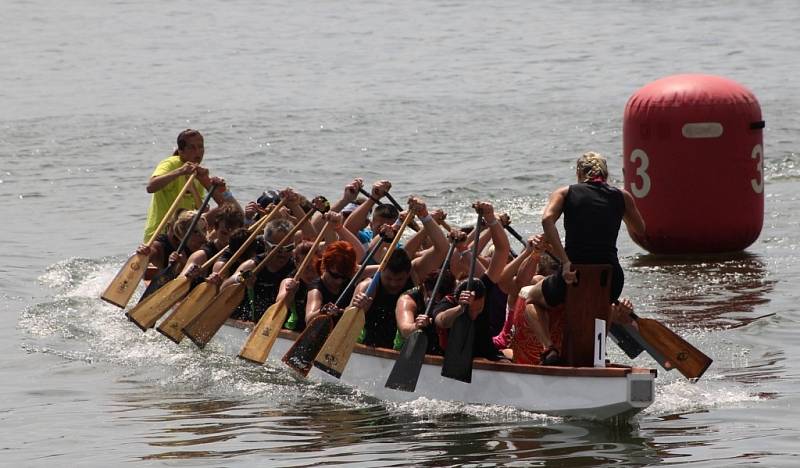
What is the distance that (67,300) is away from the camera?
50.2 ft

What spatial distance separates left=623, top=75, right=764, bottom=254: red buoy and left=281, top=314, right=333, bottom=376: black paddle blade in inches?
248

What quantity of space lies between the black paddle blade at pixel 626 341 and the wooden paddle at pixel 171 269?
15.4 feet

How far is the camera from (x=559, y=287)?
914cm

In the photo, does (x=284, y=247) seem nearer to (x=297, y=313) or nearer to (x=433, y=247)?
(x=297, y=313)

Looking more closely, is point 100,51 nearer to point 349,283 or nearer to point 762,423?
point 349,283

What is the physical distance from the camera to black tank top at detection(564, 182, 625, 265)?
9039 mm

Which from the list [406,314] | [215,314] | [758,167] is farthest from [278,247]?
[758,167]

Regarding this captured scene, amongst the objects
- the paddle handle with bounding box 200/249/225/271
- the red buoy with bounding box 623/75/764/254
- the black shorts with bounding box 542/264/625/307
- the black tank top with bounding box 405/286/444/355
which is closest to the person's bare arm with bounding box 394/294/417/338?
the black tank top with bounding box 405/286/444/355

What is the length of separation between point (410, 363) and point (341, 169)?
1489 cm

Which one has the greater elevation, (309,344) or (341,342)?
(341,342)

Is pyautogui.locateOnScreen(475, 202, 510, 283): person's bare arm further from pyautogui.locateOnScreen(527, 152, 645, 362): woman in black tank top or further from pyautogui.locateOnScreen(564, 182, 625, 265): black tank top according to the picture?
pyautogui.locateOnScreen(564, 182, 625, 265): black tank top

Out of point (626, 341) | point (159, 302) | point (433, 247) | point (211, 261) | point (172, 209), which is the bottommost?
point (159, 302)

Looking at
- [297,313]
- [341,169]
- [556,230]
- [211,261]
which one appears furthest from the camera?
[341,169]

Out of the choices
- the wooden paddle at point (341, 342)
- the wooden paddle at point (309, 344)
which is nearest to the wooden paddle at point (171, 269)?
the wooden paddle at point (309, 344)
